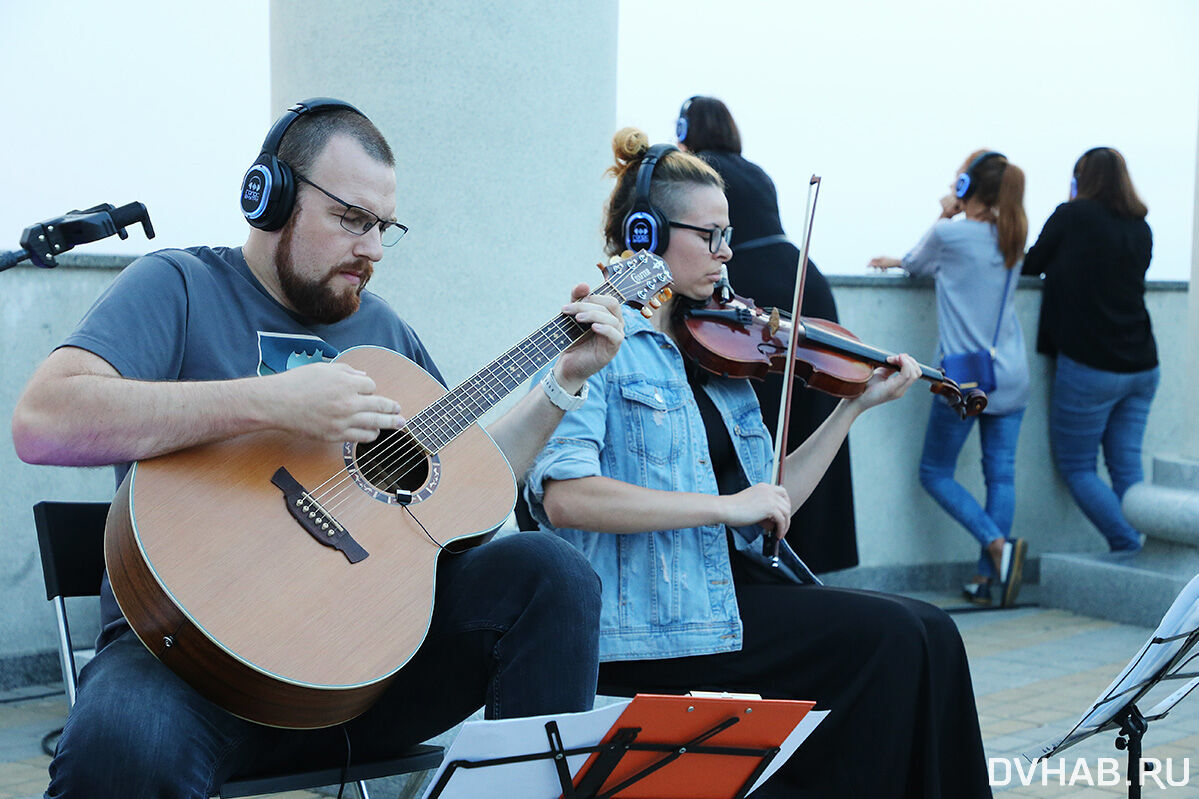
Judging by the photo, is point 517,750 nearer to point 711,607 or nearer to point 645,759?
point 645,759

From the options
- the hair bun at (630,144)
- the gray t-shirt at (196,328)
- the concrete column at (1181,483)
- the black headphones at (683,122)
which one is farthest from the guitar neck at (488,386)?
the concrete column at (1181,483)

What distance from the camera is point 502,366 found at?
7.28 ft

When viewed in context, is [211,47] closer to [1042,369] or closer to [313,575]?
[313,575]

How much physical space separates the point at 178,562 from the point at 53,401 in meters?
0.31

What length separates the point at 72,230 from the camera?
7.39ft

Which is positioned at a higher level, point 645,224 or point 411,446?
point 645,224

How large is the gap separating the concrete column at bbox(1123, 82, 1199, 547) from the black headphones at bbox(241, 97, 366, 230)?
4.25 metres

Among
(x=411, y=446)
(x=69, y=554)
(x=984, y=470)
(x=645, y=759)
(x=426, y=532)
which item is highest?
(x=411, y=446)

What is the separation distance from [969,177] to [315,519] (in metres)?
4.32

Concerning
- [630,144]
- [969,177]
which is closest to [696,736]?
[630,144]

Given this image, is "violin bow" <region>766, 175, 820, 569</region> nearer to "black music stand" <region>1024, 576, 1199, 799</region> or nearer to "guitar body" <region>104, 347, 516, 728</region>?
"black music stand" <region>1024, 576, 1199, 799</region>

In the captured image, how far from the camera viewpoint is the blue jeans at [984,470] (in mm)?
5516

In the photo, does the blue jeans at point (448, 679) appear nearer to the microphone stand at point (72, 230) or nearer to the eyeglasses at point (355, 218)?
the eyeglasses at point (355, 218)

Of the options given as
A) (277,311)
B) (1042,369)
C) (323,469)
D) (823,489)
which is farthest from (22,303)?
(1042,369)
